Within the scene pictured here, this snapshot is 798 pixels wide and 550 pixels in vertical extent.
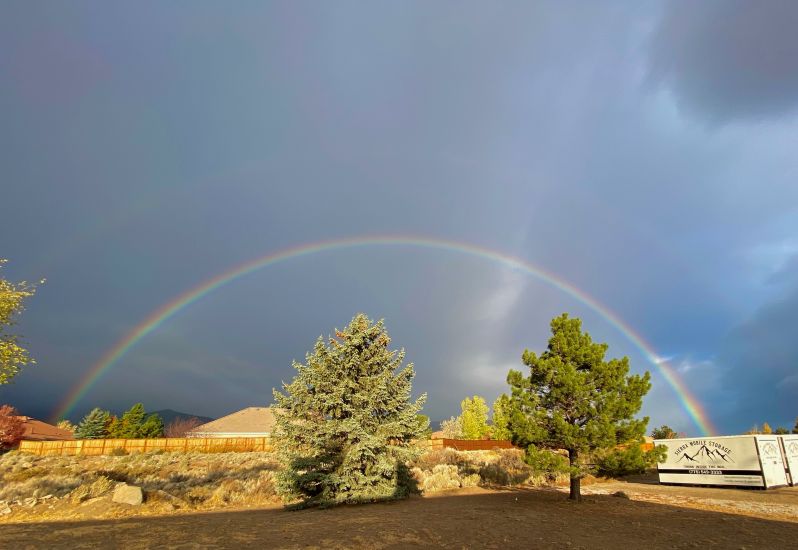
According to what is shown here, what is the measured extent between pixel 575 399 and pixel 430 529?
302 inches

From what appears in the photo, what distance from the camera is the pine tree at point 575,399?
15.1 meters

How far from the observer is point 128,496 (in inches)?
598

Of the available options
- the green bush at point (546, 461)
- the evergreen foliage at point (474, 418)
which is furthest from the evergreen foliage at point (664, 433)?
the green bush at point (546, 461)

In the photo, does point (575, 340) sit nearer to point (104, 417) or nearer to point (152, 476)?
point (152, 476)

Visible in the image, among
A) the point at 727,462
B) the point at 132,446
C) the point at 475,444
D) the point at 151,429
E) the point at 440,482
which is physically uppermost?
the point at 151,429

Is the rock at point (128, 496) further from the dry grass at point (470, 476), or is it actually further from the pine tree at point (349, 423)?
the dry grass at point (470, 476)

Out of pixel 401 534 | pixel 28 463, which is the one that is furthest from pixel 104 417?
pixel 401 534

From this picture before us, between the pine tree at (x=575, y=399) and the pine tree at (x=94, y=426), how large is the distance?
6641cm

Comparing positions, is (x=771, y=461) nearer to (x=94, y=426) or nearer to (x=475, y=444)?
(x=475, y=444)

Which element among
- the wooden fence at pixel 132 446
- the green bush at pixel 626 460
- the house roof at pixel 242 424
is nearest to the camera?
the green bush at pixel 626 460

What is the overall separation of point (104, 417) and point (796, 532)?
75718 mm

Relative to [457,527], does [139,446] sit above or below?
above

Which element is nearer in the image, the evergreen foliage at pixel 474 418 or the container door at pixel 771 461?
the container door at pixel 771 461

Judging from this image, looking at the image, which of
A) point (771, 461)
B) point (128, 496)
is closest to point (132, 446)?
point (128, 496)
